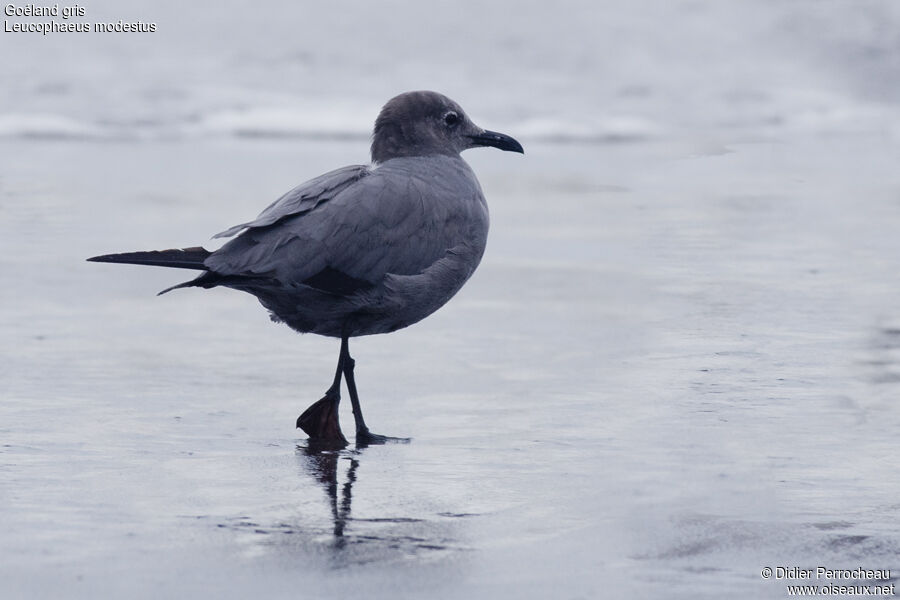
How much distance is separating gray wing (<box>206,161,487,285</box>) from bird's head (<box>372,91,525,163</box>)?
18.7 inches

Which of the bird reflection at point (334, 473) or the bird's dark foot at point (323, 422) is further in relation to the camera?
the bird's dark foot at point (323, 422)

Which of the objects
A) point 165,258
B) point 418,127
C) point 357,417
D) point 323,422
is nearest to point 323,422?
point 323,422

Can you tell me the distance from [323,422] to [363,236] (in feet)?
2.23

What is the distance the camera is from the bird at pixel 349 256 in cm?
515

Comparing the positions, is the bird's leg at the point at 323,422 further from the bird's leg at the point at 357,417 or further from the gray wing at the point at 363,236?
the gray wing at the point at 363,236

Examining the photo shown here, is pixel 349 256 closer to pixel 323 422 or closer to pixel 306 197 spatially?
pixel 306 197

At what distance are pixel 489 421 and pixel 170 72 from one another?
14069mm

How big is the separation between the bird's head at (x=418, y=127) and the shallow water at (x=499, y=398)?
2.99 ft

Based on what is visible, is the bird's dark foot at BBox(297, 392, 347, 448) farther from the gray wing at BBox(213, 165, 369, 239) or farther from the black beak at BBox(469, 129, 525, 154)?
the black beak at BBox(469, 129, 525, 154)

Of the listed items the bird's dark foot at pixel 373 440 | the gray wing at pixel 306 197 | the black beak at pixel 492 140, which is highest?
the black beak at pixel 492 140

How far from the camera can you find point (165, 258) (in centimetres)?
506

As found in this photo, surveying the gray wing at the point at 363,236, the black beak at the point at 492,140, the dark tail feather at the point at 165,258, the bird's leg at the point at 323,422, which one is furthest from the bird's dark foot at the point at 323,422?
the black beak at the point at 492,140

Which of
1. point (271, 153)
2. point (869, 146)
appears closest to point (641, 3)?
point (869, 146)

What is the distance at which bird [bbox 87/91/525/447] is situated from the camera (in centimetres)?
515
